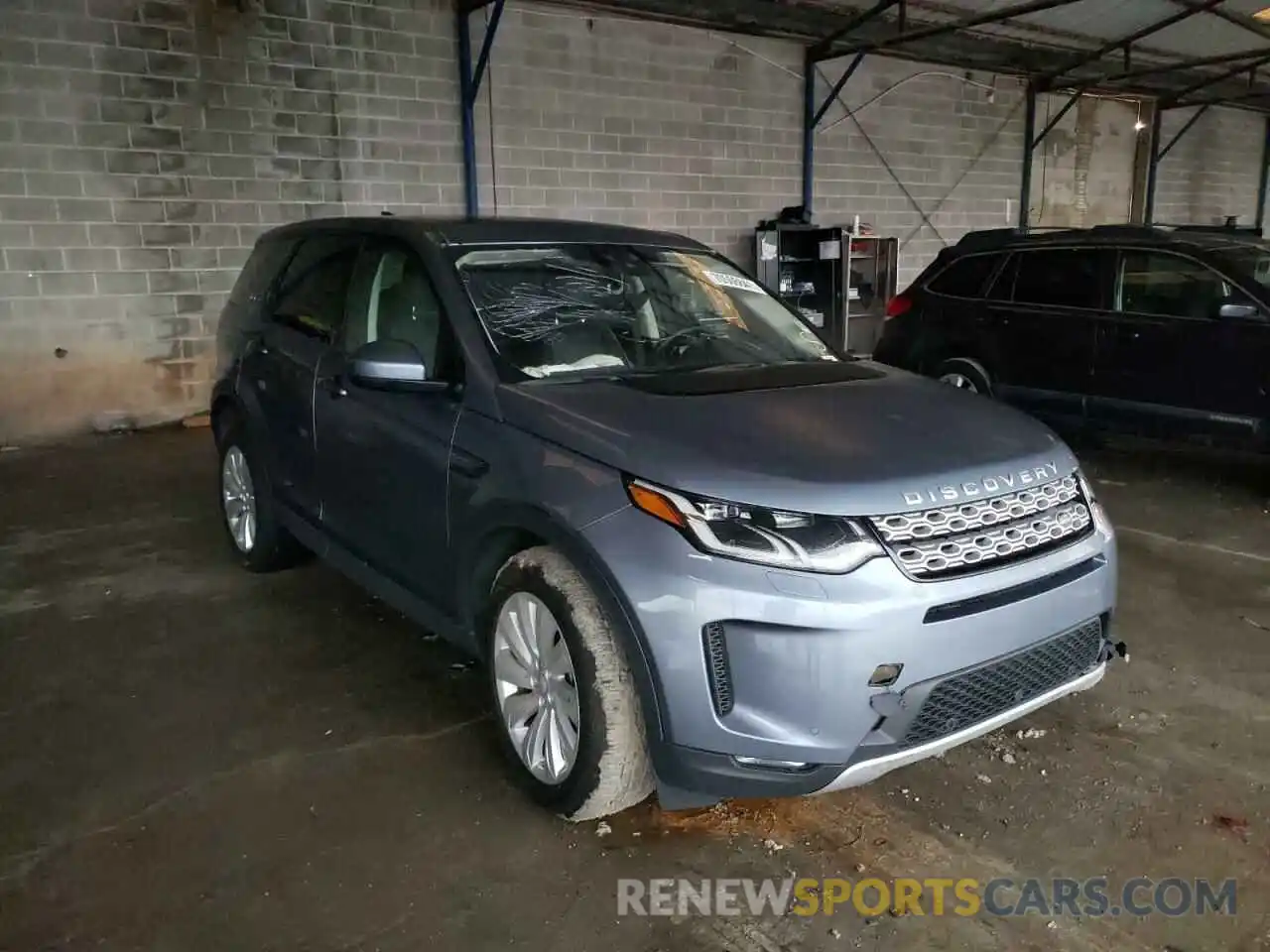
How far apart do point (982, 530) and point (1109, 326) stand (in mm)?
4659

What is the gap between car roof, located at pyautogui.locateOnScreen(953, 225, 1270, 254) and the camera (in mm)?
6012

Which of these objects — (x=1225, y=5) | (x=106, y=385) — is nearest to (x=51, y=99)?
(x=106, y=385)

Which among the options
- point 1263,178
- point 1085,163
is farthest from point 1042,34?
point 1263,178

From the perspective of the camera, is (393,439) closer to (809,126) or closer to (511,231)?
(511,231)

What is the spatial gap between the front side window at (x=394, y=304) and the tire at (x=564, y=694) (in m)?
0.86

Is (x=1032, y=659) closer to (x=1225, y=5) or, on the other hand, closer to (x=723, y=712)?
(x=723, y=712)

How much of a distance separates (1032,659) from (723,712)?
821 mm

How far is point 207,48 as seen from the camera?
7.60 metres

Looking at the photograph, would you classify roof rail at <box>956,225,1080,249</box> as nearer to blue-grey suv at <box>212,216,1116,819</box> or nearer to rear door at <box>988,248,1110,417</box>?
rear door at <box>988,248,1110,417</box>

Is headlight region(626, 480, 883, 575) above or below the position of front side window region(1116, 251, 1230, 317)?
below

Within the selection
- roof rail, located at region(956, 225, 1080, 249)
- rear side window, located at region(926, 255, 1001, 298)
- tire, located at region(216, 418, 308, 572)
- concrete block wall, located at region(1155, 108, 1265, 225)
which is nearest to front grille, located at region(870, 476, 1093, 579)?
Answer: tire, located at region(216, 418, 308, 572)

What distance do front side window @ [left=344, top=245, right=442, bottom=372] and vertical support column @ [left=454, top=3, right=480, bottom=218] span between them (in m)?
5.63

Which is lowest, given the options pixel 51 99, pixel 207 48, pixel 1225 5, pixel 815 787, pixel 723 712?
pixel 815 787

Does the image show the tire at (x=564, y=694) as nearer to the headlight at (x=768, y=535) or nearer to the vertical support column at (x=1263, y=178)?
the headlight at (x=768, y=535)
